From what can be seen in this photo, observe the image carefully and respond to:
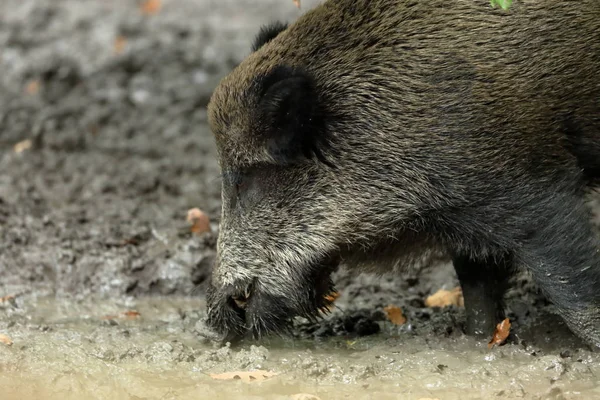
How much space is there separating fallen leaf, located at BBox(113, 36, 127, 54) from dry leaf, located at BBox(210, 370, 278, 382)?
21.5 ft

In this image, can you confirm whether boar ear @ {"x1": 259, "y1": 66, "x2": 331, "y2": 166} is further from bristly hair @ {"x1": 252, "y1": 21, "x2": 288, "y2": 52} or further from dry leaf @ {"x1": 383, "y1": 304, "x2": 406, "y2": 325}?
dry leaf @ {"x1": 383, "y1": 304, "x2": 406, "y2": 325}

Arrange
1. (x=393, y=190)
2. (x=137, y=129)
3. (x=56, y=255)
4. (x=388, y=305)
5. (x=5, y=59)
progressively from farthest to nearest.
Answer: (x=5, y=59) < (x=137, y=129) < (x=56, y=255) < (x=388, y=305) < (x=393, y=190)

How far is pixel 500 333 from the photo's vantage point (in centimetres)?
561

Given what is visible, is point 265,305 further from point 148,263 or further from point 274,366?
point 148,263

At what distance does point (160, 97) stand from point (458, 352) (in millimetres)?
5719

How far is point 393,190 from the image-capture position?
534 cm

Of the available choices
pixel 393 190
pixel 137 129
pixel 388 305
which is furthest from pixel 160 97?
pixel 393 190

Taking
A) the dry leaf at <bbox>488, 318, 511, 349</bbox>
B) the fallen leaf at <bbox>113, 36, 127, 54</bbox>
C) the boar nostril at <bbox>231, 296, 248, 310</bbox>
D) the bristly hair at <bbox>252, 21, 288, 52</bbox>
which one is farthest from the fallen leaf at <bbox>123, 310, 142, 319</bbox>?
the fallen leaf at <bbox>113, 36, 127, 54</bbox>

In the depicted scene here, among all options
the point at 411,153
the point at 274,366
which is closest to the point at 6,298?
the point at 274,366

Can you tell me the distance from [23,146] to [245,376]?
532 centimetres

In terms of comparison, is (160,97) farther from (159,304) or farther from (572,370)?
(572,370)

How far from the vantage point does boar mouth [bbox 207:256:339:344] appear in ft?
18.4

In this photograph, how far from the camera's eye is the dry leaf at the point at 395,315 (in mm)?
6223

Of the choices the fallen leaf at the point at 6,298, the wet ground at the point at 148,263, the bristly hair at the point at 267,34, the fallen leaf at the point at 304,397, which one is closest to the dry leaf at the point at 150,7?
the wet ground at the point at 148,263
